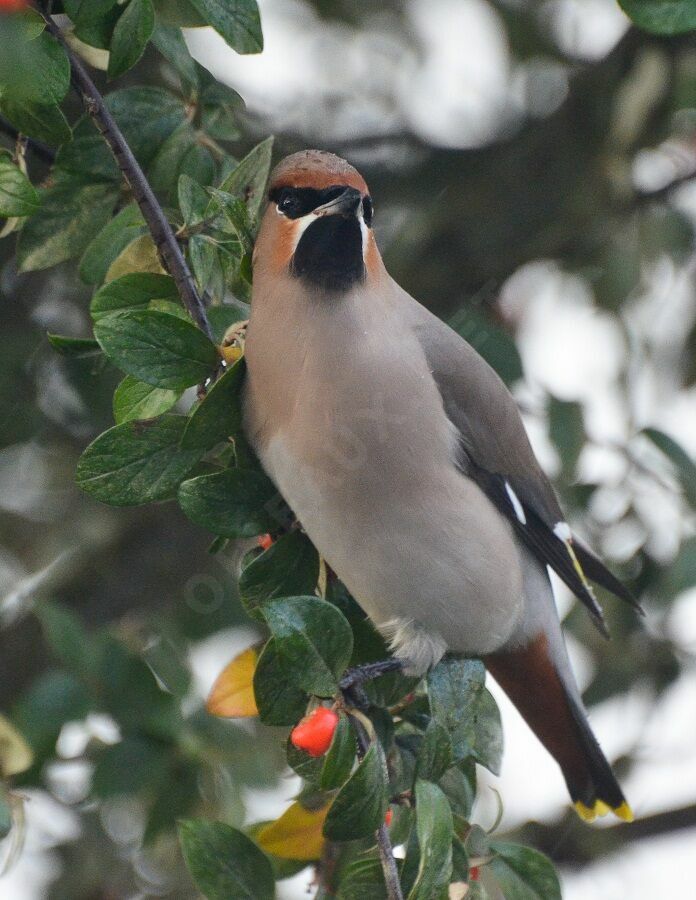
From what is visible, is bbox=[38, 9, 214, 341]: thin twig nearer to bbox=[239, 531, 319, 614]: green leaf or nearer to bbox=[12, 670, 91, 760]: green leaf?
bbox=[239, 531, 319, 614]: green leaf

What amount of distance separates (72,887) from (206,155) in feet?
7.18

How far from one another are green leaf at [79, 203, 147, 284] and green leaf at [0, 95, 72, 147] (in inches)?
8.4

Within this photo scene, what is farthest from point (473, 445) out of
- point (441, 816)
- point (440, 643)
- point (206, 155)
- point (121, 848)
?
point (121, 848)

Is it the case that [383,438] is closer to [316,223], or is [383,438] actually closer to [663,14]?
[316,223]

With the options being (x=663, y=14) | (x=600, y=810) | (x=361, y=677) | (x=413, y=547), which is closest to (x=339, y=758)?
(x=361, y=677)

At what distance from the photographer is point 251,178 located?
2.54 meters

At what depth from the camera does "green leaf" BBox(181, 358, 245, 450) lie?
7.89 ft

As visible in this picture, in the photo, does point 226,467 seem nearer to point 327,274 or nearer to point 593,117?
point 327,274

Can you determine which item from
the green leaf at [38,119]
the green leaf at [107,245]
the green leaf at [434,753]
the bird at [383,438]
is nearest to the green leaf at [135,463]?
the bird at [383,438]

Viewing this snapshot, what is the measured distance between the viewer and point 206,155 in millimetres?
2650

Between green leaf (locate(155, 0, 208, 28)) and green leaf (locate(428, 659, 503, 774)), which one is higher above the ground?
green leaf (locate(155, 0, 208, 28))

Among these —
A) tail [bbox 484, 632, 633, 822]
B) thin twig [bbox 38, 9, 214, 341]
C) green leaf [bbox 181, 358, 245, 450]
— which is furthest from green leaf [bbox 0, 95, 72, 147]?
tail [bbox 484, 632, 633, 822]

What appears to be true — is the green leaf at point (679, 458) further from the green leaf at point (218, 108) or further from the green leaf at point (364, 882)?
the green leaf at point (364, 882)

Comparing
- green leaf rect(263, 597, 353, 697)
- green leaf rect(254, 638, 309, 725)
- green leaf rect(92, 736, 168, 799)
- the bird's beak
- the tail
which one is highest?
the bird's beak
